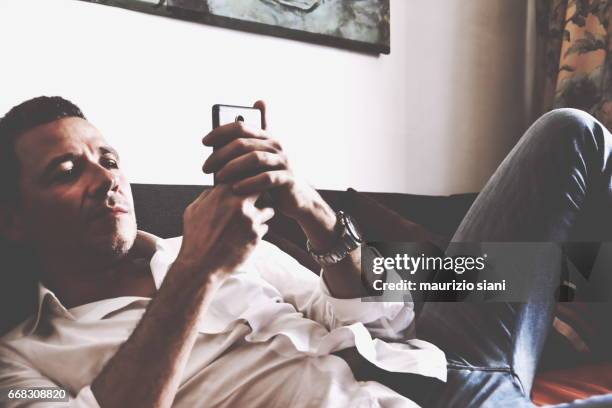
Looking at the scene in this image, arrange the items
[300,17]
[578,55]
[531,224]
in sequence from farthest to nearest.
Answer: [578,55], [300,17], [531,224]

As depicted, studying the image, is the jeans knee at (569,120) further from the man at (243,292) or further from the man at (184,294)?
the man at (184,294)

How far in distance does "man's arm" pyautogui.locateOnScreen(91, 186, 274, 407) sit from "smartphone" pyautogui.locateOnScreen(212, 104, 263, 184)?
10cm

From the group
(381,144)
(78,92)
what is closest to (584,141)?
(381,144)

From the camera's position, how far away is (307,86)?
4.14 ft

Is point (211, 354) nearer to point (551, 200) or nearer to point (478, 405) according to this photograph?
point (478, 405)

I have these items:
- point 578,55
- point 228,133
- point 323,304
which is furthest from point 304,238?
point 578,55

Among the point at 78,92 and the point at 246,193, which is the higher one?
the point at 78,92

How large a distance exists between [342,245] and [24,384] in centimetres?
43

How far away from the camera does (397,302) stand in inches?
30.2

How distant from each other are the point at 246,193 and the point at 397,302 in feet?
1.03

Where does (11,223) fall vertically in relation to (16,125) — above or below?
below

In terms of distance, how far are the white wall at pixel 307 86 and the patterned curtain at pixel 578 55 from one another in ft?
0.34

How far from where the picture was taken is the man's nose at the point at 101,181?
75 centimetres

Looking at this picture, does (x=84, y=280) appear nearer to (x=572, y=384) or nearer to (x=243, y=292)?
(x=243, y=292)
